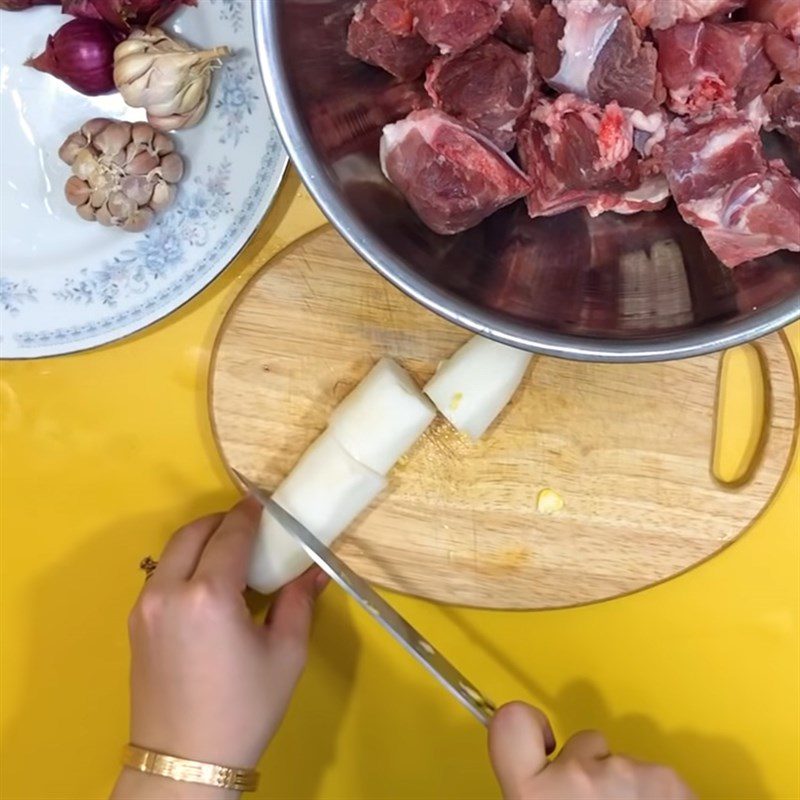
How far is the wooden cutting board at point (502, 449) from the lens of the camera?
1223 millimetres

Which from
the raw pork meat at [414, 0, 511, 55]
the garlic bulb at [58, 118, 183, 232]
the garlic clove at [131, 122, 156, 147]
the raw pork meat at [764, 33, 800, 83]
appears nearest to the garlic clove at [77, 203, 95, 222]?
the garlic bulb at [58, 118, 183, 232]

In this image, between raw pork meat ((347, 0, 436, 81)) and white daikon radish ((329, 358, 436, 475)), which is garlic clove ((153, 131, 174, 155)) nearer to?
raw pork meat ((347, 0, 436, 81))

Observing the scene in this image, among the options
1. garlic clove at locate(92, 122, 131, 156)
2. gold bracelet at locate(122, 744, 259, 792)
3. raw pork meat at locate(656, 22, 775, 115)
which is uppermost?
raw pork meat at locate(656, 22, 775, 115)

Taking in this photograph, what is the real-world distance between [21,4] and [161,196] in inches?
12.5

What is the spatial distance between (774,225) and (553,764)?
0.75 m

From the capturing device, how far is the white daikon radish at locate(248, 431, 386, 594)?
3.84 ft

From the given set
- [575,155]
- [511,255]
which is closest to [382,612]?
[511,255]

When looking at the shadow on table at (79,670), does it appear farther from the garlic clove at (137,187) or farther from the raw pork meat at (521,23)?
the raw pork meat at (521,23)

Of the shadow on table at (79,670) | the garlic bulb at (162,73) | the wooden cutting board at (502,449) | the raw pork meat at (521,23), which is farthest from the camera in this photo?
the shadow on table at (79,670)

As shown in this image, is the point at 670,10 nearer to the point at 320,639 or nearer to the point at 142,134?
the point at 142,134

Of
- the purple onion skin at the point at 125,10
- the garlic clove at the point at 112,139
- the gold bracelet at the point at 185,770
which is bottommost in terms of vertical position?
the gold bracelet at the point at 185,770

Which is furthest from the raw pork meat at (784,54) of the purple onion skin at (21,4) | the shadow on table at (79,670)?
the shadow on table at (79,670)

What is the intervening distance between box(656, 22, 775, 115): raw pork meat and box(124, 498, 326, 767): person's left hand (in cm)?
79

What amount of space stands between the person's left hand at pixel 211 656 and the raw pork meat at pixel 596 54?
2.35ft
